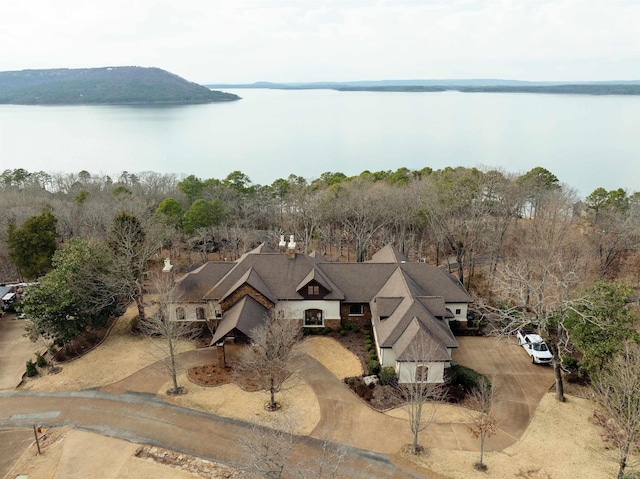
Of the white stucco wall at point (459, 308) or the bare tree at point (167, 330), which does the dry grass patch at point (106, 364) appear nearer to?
the bare tree at point (167, 330)

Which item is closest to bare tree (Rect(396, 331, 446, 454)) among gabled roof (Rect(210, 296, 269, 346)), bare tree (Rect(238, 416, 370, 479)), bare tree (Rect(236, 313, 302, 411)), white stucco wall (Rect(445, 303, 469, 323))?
bare tree (Rect(238, 416, 370, 479))

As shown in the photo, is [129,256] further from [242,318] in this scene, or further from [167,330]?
[242,318]

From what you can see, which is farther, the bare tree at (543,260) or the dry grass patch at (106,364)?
the bare tree at (543,260)

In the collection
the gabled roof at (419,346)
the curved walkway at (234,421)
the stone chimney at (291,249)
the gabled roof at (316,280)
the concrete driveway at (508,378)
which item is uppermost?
the stone chimney at (291,249)

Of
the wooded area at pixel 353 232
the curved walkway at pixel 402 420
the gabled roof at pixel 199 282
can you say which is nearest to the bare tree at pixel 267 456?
the curved walkway at pixel 402 420

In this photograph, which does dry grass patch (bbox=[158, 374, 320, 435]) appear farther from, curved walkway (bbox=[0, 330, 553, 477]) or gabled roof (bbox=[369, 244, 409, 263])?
gabled roof (bbox=[369, 244, 409, 263])

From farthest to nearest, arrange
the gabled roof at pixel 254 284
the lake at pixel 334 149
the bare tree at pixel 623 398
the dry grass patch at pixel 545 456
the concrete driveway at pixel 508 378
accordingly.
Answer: the lake at pixel 334 149 < the gabled roof at pixel 254 284 < the concrete driveway at pixel 508 378 < the dry grass patch at pixel 545 456 < the bare tree at pixel 623 398

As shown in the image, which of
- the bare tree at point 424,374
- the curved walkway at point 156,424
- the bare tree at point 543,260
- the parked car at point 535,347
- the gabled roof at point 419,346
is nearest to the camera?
the curved walkway at point 156,424

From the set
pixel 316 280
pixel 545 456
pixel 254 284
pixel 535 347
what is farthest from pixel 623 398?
pixel 254 284
